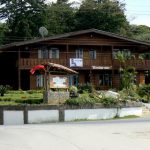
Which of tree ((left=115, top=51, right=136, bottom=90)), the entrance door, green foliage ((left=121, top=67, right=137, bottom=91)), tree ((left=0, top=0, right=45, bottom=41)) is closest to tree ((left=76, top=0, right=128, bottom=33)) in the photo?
tree ((left=0, top=0, right=45, bottom=41))

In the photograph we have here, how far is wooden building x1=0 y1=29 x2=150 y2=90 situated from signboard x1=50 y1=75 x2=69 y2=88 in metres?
14.4

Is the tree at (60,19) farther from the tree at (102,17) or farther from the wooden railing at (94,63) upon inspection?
the wooden railing at (94,63)

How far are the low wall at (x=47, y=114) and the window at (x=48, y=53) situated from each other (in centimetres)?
2108

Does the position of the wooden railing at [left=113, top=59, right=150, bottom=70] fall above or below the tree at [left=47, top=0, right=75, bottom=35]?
below

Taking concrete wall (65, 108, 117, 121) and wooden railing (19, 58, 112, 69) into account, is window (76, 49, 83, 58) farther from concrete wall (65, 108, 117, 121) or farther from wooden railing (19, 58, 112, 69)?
concrete wall (65, 108, 117, 121)

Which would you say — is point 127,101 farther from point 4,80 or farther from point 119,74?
point 4,80

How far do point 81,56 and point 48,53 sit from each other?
3490mm

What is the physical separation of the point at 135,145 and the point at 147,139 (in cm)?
211

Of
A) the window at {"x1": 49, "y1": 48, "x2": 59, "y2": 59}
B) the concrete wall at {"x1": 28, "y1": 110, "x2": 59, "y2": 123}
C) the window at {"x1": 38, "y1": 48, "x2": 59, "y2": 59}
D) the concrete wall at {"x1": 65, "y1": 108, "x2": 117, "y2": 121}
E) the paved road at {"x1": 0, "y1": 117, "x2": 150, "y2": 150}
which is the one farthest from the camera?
the window at {"x1": 49, "y1": 48, "x2": 59, "y2": 59}

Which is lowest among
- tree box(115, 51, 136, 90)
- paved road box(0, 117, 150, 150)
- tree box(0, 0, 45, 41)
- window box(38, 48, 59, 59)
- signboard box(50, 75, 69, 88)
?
paved road box(0, 117, 150, 150)

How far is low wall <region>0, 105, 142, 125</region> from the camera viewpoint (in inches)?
1271

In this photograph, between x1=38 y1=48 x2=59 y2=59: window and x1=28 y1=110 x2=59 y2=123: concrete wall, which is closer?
x1=28 y1=110 x2=59 y2=123: concrete wall

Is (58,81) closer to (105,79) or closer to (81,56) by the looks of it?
(81,56)

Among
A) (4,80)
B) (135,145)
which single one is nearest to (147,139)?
(135,145)
